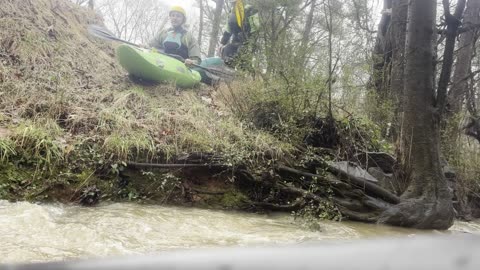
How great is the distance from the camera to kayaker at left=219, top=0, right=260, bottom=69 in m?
6.57

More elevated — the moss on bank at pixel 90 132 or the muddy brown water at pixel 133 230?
the moss on bank at pixel 90 132

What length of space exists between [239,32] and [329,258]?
7.71 metres

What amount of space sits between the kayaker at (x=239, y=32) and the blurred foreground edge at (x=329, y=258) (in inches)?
227

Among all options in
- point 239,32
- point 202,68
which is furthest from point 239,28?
point 202,68

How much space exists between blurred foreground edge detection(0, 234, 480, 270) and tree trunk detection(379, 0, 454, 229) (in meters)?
4.22

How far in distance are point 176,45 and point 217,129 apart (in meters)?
3.92

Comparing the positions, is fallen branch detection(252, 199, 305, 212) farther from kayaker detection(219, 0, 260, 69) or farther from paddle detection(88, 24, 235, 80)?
paddle detection(88, 24, 235, 80)

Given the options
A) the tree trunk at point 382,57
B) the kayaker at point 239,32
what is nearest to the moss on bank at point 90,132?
the kayaker at point 239,32

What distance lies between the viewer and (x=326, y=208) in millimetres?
4055

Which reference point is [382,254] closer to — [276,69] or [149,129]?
[149,129]

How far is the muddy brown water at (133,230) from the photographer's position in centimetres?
238

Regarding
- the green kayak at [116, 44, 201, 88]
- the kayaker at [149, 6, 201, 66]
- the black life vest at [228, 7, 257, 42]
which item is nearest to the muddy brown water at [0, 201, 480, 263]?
the green kayak at [116, 44, 201, 88]

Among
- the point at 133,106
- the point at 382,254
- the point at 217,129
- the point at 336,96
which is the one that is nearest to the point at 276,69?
the point at 336,96

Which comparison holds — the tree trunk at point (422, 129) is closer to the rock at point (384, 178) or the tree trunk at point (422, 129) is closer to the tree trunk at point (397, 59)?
the rock at point (384, 178)
